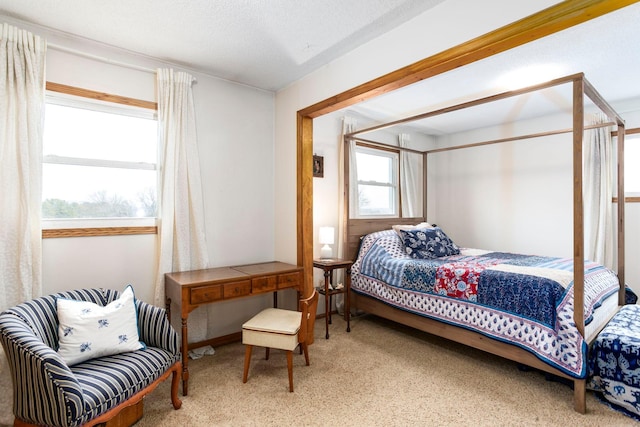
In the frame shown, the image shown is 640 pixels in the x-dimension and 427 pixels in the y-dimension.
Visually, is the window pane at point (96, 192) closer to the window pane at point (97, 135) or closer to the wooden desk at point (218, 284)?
the window pane at point (97, 135)

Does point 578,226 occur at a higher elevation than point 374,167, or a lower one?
lower

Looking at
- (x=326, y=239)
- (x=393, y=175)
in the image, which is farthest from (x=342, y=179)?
(x=393, y=175)

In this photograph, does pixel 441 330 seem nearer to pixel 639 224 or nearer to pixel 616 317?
pixel 616 317

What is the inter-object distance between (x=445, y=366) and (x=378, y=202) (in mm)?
2451

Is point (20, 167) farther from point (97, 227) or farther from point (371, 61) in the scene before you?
point (371, 61)

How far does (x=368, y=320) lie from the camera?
3811 mm

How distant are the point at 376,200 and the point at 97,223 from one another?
332 cm

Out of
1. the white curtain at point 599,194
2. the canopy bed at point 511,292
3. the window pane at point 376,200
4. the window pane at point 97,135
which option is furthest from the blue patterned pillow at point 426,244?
the window pane at point 97,135

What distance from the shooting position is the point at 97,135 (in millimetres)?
2564

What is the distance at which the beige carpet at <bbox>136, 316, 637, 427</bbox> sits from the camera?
6.42 feet

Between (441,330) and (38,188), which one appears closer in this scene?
(38,188)

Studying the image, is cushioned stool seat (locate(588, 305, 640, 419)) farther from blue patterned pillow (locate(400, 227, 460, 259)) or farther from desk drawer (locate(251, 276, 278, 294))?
desk drawer (locate(251, 276, 278, 294))

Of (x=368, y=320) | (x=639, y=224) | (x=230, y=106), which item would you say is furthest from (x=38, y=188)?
(x=639, y=224)

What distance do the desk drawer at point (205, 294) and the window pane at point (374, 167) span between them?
2562 mm
